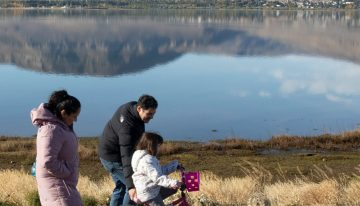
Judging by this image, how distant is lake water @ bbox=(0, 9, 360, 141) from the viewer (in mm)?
27016

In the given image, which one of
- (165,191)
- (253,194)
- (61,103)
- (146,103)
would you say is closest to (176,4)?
(253,194)

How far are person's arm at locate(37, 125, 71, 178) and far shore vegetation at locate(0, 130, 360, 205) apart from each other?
2276 millimetres

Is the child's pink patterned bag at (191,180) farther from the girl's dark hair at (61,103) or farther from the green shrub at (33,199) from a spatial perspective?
the green shrub at (33,199)

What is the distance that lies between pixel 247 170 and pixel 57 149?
688cm

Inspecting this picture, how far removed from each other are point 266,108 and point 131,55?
3899 centimetres

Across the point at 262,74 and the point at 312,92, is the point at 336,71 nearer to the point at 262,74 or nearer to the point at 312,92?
the point at 262,74

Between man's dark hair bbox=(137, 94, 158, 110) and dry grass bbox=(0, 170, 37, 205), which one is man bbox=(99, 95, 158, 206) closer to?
man's dark hair bbox=(137, 94, 158, 110)

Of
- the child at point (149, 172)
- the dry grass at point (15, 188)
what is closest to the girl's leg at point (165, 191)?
the child at point (149, 172)

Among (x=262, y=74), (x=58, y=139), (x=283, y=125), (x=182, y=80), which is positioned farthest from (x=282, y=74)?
(x=58, y=139)

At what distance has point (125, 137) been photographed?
5.12m

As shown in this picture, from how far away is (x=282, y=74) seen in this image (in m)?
48.2

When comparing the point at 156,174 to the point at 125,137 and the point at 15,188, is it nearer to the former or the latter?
the point at 125,137

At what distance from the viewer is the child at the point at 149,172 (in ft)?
16.1

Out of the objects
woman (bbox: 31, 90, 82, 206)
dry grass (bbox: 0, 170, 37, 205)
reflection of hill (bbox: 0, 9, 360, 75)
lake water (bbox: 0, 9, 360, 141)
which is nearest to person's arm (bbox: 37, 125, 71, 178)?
woman (bbox: 31, 90, 82, 206)
